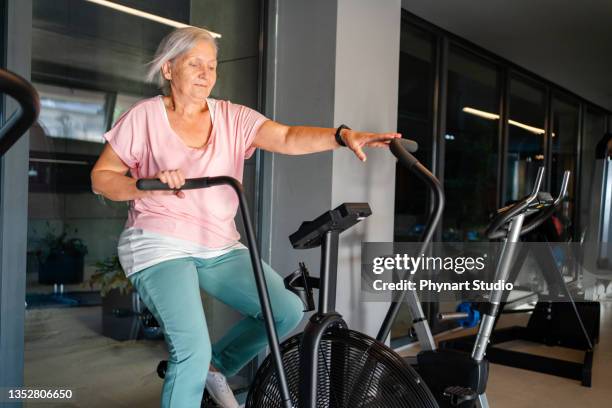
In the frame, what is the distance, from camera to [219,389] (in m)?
1.84

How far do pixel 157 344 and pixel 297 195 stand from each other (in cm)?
96

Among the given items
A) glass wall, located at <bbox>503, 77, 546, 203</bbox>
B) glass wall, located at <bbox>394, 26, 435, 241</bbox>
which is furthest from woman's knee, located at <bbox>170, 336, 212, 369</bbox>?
glass wall, located at <bbox>503, 77, 546, 203</bbox>

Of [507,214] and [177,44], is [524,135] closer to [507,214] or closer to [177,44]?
[507,214]

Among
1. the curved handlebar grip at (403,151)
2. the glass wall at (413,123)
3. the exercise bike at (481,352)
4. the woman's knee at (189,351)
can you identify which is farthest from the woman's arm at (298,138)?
the glass wall at (413,123)

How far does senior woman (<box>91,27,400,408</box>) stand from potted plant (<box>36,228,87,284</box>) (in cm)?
67

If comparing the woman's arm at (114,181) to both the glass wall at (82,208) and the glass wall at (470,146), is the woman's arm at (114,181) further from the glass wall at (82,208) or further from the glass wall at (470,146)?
the glass wall at (470,146)

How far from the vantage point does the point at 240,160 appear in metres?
1.94

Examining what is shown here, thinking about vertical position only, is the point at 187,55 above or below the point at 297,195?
above

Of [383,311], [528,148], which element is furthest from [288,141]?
[528,148]

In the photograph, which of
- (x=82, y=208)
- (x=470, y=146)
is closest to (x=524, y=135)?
(x=470, y=146)

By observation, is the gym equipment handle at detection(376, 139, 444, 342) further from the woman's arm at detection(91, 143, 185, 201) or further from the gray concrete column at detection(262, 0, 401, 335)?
the gray concrete column at detection(262, 0, 401, 335)

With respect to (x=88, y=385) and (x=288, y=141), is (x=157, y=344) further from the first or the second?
(x=288, y=141)

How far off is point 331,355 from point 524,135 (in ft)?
16.8

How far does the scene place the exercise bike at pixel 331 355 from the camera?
1.54 metres
